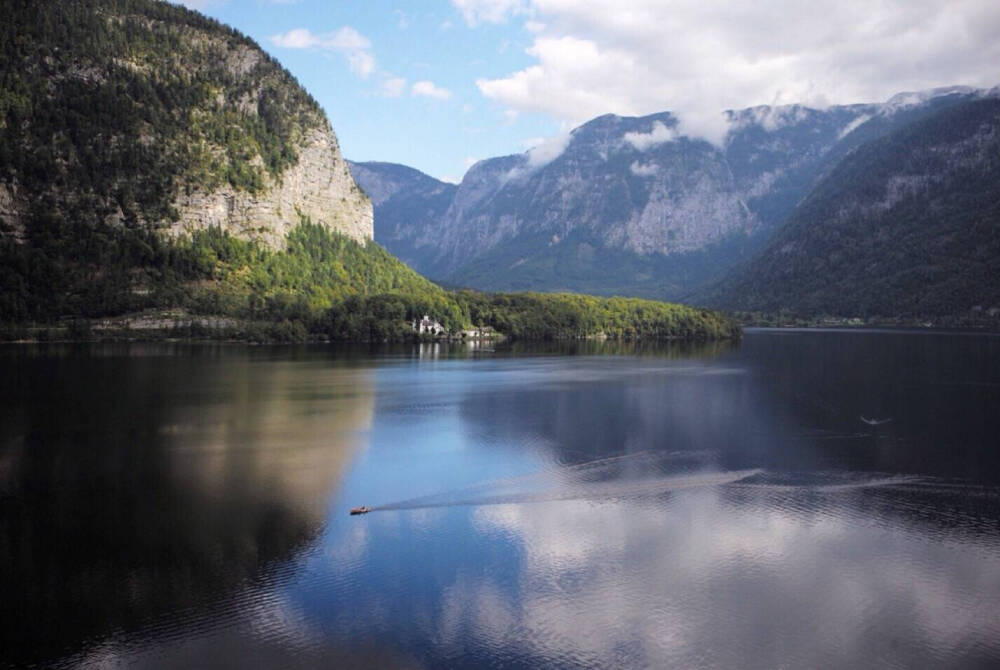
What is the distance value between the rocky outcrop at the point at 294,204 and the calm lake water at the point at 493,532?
76.9 meters

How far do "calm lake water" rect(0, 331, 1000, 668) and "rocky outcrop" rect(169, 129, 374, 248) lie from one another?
76890 mm

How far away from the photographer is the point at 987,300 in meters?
174

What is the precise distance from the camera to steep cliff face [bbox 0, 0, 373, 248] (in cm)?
11712

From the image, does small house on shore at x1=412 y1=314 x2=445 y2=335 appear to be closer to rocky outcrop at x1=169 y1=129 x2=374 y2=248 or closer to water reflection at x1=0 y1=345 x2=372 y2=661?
rocky outcrop at x1=169 y1=129 x2=374 y2=248

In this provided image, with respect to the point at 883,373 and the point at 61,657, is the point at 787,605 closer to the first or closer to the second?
the point at 61,657

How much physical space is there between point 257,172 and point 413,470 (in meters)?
114

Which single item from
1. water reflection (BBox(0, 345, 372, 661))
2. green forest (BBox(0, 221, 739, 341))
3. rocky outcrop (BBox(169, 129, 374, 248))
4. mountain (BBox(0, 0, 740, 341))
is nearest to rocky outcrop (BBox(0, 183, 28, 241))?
mountain (BBox(0, 0, 740, 341))

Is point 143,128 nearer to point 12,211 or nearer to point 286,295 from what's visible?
point 12,211

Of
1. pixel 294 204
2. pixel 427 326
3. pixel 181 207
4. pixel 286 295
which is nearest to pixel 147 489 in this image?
pixel 286 295

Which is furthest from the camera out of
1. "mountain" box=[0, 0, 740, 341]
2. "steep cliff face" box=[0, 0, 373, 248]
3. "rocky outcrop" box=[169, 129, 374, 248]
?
"rocky outcrop" box=[169, 129, 374, 248]

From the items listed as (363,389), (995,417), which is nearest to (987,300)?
(995,417)

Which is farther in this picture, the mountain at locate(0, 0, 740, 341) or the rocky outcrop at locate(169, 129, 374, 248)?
the rocky outcrop at locate(169, 129, 374, 248)

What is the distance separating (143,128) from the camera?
12644 cm

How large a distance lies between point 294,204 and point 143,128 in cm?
2962
